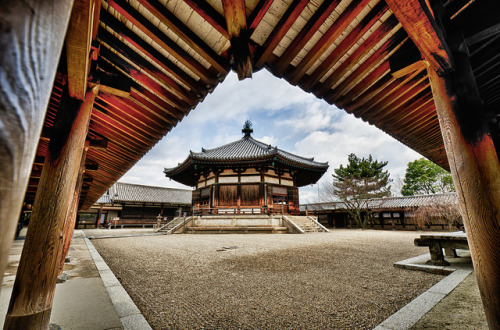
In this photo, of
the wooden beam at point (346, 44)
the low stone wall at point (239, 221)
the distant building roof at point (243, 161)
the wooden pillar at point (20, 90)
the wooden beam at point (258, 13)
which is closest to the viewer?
the wooden pillar at point (20, 90)

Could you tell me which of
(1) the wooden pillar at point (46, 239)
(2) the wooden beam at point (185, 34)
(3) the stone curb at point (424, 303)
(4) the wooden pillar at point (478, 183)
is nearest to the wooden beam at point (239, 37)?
(2) the wooden beam at point (185, 34)

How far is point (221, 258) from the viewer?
540 cm

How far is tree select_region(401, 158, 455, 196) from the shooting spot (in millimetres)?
26731

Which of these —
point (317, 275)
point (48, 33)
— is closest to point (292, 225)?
point (317, 275)

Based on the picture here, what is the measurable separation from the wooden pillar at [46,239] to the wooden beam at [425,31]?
3113 millimetres

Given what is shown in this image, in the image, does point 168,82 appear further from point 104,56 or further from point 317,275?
point 317,275

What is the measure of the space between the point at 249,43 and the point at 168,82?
127 cm

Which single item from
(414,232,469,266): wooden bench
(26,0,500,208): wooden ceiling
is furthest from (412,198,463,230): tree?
(26,0,500,208): wooden ceiling

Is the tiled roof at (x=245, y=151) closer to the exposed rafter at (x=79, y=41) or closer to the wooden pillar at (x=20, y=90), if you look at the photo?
the exposed rafter at (x=79, y=41)

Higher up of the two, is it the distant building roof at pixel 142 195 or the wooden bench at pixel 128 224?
the distant building roof at pixel 142 195

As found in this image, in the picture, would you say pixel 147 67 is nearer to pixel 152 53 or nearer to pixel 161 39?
pixel 152 53

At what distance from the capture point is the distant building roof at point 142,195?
27.2 m

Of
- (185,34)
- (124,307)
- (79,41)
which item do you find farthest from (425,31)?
(124,307)

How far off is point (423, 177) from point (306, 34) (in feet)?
107
